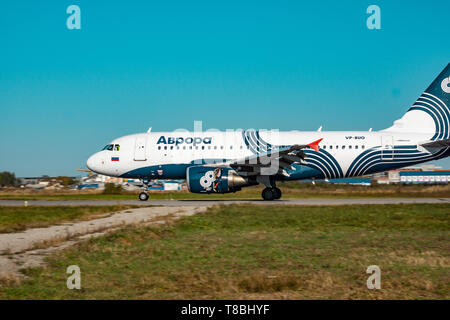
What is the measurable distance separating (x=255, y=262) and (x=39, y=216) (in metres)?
12.5

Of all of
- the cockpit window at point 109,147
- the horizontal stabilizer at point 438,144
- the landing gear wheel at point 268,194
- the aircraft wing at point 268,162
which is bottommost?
the landing gear wheel at point 268,194

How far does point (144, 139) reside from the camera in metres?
27.3

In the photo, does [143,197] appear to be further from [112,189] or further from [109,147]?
[112,189]

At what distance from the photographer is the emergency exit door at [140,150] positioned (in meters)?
26.8

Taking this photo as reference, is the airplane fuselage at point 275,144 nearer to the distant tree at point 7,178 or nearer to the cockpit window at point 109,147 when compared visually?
the cockpit window at point 109,147

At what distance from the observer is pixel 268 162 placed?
80.6 feet

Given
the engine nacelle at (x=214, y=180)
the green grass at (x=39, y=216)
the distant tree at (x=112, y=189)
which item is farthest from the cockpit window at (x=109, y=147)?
the distant tree at (x=112, y=189)

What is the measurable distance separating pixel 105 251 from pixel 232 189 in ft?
50.1

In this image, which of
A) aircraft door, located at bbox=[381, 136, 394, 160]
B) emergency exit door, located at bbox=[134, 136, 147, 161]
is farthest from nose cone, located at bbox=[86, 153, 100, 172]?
aircraft door, located at bbox=[381, 136, 394, 160]

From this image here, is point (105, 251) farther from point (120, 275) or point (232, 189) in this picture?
point (232, 189)

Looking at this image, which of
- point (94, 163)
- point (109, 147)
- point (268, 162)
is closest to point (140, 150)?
point (109, 147)

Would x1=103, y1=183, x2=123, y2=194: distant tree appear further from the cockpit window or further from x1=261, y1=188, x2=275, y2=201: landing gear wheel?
x1=261, y1=188, x2=275, y2=201: landing gear wheel

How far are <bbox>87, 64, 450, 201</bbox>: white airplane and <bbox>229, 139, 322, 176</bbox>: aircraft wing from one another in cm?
5
